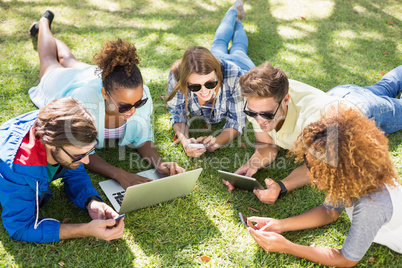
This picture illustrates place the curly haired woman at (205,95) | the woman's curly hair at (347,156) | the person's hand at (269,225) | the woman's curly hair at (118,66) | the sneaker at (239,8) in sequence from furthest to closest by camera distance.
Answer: the sneaker at (239,8) → the curly haired woman at (205,95) → the woman's curly hair at (118,66) → the person's hand at (269,225) → the woman's curly hair at (347,156)

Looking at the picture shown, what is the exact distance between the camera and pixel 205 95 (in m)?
3.82

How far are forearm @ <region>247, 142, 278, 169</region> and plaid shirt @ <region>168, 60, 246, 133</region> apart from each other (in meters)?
0.44

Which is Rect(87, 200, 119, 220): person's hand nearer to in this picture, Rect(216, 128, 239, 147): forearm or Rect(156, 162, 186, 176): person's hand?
Rect(156, 162, 186, 176): person's hand

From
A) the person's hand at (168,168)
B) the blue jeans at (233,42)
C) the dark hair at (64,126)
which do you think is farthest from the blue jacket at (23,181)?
the blue jeans at (233,42)

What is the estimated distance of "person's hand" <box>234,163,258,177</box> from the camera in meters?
3.73

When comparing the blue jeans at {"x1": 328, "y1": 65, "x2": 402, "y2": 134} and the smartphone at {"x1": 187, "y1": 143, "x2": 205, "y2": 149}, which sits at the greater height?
Result: the blue jeans at {"x1": 328, "y1": 65, "x2": 402, "y2": 134}

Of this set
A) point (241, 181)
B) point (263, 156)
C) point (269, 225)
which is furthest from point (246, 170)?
point (269, 225)

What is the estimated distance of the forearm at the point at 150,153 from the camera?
385 centimetres

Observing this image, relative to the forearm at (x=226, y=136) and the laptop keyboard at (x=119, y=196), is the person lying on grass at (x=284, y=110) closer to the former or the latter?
the forearm at (x=226, y=136)

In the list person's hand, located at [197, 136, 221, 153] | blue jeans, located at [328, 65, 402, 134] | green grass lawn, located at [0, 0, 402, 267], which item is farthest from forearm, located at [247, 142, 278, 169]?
blue jeans, located at [328, 65, 402, 134]

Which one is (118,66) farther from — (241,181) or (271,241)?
(271,241)

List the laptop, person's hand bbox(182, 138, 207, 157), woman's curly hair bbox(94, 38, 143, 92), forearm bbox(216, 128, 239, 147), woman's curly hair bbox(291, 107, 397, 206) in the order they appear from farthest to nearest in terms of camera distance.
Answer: forearm bbox(216, 128, 239, 147) < person's hand bbox(182, 138, 207, 157) < woman's curly hair bbox(94, 38, 143, 92) < the laptop < woman's curly hair bbox(291, 107, 397, 206)

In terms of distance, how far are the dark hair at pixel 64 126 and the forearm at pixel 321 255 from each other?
1.86 metres

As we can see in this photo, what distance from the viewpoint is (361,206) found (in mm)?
2438
